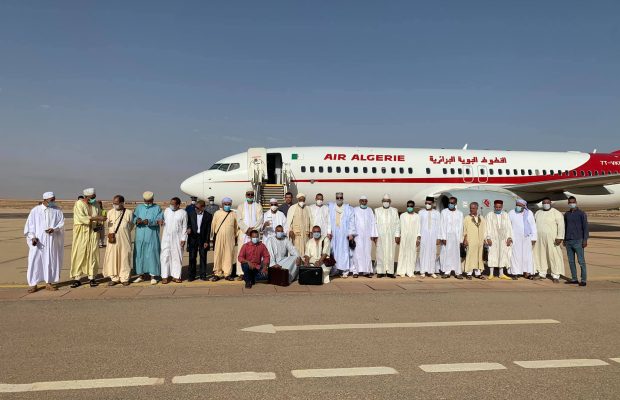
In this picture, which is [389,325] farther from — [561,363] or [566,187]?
[566,187]

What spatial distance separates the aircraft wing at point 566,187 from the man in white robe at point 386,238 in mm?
10140

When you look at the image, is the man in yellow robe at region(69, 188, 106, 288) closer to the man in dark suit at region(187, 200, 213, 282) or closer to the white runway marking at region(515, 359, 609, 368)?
the man in dark suit at region(187, 200, 213, 282)

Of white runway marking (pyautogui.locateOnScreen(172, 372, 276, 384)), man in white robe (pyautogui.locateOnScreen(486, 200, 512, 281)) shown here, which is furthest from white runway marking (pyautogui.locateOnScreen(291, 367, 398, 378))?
man in white robe (pyautogui.locateOnScreen(486, 200, 512, 281))

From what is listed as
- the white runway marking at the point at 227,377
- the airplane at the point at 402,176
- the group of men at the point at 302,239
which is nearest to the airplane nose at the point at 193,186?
the airplane at the point at 402,176

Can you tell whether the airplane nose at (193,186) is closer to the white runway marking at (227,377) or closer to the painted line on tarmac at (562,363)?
the white runway marking at (227,377)

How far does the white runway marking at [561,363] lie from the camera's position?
4252mm

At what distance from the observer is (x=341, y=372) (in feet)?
13.2

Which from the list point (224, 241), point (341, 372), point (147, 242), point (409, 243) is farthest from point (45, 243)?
point (409, 243)

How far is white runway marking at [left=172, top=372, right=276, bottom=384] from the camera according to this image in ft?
12.5

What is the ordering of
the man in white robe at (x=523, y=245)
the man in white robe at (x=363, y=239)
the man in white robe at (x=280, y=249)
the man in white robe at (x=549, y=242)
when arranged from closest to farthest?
the man in white robe at (x=280, y=249) < the man in white robe at (x=549, y=242) < the man in white robe at (x=523, y=245) < the man in white robe at (x=363, y=239)

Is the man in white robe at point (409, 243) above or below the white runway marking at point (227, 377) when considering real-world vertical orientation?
above

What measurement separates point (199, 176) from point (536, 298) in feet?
41.5

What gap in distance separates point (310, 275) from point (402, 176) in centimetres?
1080

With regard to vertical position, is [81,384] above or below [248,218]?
below
